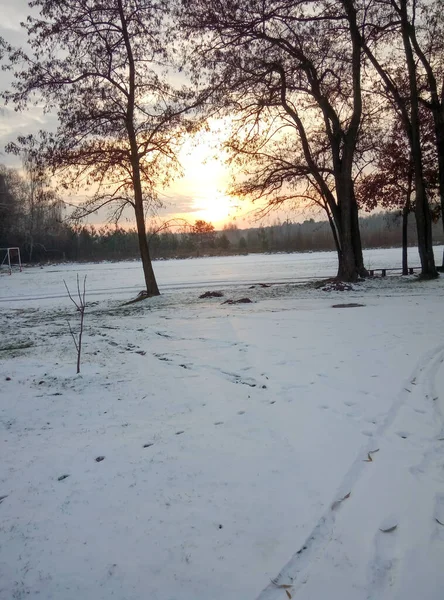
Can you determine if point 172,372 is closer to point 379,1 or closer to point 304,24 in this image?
point 304,24

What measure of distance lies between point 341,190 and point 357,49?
503 centimetres

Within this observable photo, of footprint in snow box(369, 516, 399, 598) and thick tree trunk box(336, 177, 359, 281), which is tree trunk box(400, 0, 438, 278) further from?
footprint in snow box(369, 516, 399, 598)

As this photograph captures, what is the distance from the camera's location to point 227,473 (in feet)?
9.91

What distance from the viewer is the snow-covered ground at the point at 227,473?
211cm

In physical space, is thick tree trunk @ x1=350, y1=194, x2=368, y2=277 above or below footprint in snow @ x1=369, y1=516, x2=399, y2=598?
above

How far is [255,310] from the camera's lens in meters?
11.0

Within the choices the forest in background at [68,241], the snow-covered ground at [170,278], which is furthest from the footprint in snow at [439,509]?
the forest in background at [68,241]

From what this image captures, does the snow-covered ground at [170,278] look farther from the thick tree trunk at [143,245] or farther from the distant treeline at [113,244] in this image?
the distant treeline at [113,244]

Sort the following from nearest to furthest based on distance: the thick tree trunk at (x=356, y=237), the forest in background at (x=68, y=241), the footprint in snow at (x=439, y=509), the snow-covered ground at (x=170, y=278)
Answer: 1. the footprint in snow at (x=439, y=509)
2. the thick tree trunk at (x=356, y=237)
3. the snow-covered ground at (x=170, y=278)
4. the forest in background at (x=68, y=241)

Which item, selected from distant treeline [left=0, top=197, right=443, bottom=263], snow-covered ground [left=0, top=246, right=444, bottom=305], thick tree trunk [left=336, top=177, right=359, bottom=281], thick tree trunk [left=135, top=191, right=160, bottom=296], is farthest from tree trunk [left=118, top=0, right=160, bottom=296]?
distant treeline [left=0, top=197, right=443, bottom=263]

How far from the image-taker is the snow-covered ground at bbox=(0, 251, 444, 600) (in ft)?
6.93

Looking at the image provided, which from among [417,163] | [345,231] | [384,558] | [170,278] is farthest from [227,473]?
[170,278]

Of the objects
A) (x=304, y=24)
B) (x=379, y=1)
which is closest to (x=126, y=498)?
(x=304, y=24)

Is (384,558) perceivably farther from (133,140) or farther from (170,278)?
(170,278)
